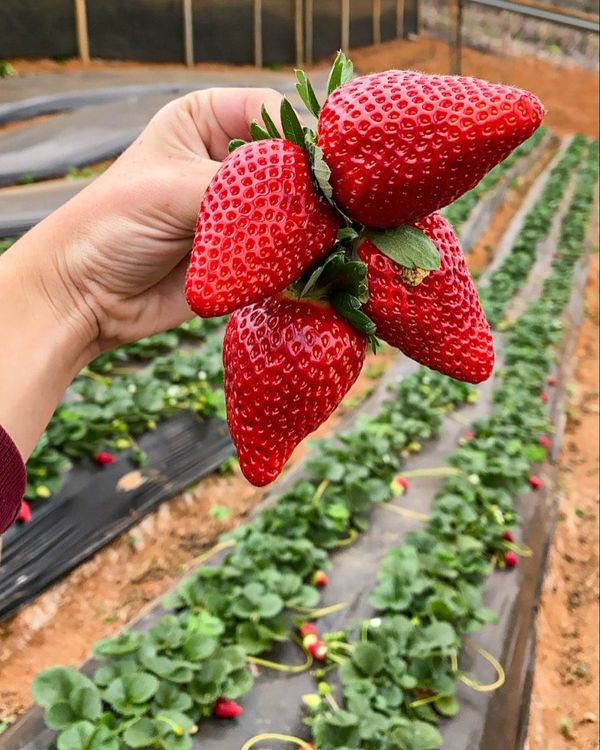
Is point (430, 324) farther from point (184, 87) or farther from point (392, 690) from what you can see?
point (184, 87)

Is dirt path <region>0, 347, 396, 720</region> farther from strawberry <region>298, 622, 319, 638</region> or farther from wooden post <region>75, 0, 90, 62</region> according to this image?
wooden post <region>75, 0, 90, 62</region>

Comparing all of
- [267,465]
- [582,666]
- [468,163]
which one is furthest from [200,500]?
[468,163]

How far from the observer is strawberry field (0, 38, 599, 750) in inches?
72.0

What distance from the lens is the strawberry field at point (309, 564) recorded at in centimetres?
183

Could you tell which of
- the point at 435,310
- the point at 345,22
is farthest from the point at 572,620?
the point at 345,22

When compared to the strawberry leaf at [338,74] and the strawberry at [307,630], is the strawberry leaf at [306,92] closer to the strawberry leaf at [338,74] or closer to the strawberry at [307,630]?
the strawberry leaf at [338,74]

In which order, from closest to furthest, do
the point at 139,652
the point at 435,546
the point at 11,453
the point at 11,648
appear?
the point at 11,453, the point at 139,652, the point at 11,648, the point at 435,546

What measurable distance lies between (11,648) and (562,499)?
8.70 ft

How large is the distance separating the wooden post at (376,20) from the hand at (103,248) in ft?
17.5

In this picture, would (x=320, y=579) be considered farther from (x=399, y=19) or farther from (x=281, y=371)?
(x=399, y=19)

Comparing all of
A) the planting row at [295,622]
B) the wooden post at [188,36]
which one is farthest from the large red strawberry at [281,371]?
the wooden post at [188,36]

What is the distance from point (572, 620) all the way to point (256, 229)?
2881mm

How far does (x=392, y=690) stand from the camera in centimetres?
199

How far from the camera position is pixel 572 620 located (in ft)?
9.80
